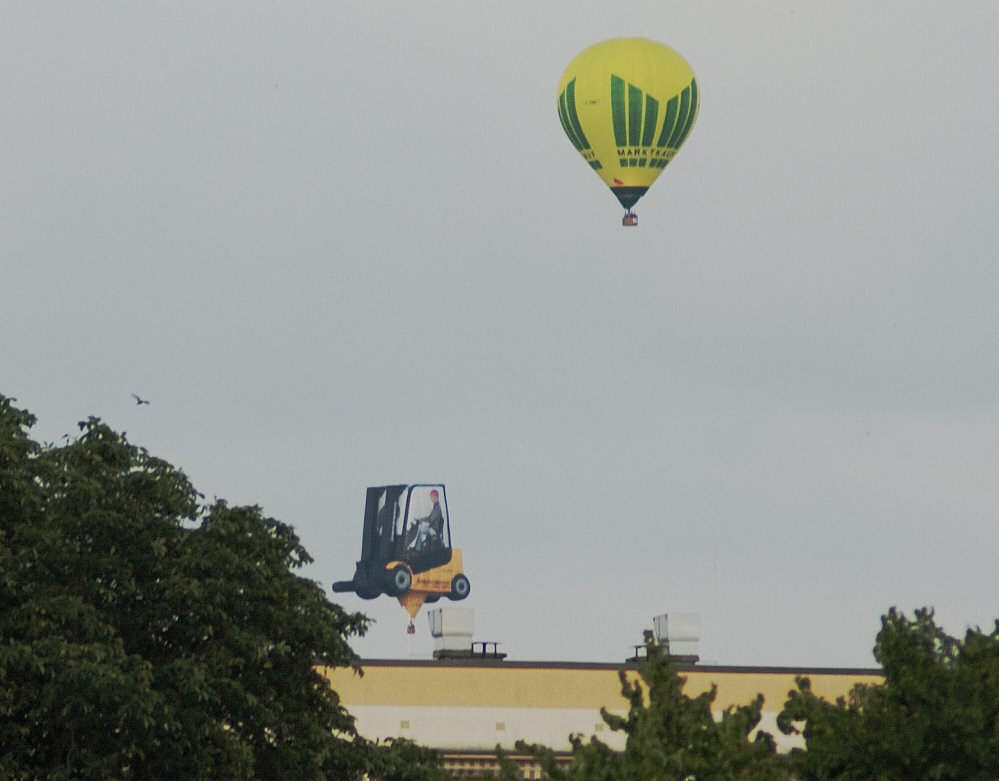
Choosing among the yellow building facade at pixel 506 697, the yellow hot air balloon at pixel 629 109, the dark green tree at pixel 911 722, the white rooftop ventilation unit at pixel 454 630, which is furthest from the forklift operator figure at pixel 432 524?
the dark green tree at pixel 911 722

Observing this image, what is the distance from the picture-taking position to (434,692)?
64062mm

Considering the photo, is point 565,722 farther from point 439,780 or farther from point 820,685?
point 439,780

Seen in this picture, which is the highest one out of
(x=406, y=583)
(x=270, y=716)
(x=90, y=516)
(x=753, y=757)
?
(x=406, y=583)

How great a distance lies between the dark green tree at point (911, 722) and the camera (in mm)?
23328

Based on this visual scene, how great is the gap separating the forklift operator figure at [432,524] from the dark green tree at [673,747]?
109m

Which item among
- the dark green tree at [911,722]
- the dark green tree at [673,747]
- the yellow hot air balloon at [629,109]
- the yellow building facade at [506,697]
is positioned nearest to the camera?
the dark green tree at [673,747]

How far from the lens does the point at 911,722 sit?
2356 cm

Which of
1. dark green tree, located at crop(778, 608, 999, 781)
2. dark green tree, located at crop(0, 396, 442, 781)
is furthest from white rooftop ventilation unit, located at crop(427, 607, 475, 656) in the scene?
dark green tree, located at crop(778, 608, 999, 781)

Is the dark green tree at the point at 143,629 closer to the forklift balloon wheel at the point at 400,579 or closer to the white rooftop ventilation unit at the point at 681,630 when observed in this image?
the white rooftop ventilation unit at the point at 681,630

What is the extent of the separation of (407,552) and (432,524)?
111 inches

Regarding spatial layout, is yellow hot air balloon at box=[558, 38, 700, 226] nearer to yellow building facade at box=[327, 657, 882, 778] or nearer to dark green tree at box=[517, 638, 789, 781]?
yellow building facade at box=[327, 657, 882, 778]

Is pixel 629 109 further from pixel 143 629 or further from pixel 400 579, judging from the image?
pixel 400 579

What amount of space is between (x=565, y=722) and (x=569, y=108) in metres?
24.2

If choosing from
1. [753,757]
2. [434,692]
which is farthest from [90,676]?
[434,692]
